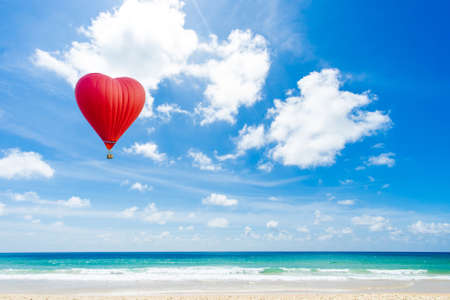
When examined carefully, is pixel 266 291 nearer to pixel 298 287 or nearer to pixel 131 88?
pixel 298 287

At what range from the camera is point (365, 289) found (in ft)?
50.3

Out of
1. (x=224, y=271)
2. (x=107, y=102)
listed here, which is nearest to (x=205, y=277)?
(x=224, y=271)

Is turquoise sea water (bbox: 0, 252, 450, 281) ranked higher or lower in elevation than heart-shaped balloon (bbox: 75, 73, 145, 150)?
lower

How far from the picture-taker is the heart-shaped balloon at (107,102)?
10891 millimetres

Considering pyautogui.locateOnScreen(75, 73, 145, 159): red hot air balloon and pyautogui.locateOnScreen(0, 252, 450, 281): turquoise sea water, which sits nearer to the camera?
pyautogui.locateOnScreen(75, 73, 145, 159): red hot air balloon

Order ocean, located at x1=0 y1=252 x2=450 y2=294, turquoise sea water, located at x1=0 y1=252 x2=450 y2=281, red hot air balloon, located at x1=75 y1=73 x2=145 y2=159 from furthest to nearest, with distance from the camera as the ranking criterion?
1. turquoise sea water, located at x1=0 y1=252 x2=450 y2=281
2. ocean, located at x1=0 y1=252 x2=450 y2=294
3. red hot air balloon, located at x1=75 y1=73 x2=145 y2=159

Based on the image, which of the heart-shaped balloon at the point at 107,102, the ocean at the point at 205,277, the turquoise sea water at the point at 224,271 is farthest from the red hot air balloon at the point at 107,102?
the turquoise sea water at the point at 224,271

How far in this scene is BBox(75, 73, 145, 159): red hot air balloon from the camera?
35.7ft

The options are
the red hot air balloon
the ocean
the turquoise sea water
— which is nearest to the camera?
the red hot air balloon

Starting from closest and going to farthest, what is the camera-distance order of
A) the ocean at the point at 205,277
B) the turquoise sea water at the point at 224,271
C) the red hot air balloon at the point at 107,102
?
the red hot air balloon at the point at 107,102 → the ocean at the point at 205,277 → the turquoise sea water at the point at 224,271

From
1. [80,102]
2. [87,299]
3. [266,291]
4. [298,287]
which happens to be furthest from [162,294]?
[80,102]

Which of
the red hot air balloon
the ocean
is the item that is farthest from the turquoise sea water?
the red hot air balloon

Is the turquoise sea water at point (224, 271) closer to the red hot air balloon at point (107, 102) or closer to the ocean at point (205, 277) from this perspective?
the ocean at point (205, 277)

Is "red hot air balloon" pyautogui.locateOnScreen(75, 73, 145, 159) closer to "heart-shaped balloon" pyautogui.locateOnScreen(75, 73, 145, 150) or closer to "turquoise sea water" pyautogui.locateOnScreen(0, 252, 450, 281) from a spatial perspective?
"heart-shaped balloon" pyautogui.locateOnScreen(75, 73, 145, 150)
